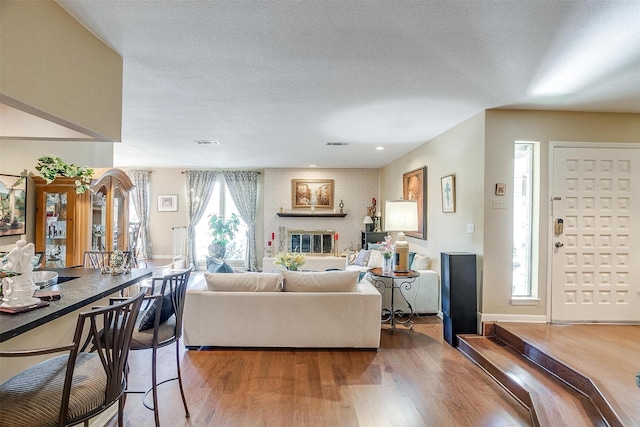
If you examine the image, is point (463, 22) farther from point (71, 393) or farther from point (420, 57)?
point (71, 393)

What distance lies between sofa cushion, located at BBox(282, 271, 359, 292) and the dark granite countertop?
1411 millimetres

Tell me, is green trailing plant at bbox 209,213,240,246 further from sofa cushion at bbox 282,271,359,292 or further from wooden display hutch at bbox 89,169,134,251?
sofa cushion at bbox 282,271,359,292

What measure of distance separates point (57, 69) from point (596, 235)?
4948mm

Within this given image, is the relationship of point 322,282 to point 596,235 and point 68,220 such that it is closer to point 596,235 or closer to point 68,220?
point 68,220

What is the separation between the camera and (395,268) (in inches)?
160

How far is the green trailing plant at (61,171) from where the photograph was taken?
3281 millimetres

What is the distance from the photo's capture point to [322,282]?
3541 millimetres

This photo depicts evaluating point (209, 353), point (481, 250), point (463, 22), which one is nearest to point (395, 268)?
point (481, 250)

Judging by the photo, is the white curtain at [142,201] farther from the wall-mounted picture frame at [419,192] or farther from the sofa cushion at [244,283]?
the wall-mounted picture frame at [419,192]

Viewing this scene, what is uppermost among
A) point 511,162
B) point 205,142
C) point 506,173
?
point 205,142

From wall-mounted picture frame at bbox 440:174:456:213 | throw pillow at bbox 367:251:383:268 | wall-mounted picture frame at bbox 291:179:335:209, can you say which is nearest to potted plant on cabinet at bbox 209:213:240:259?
wall-mounted picture frame at bbox 291:179:335:209

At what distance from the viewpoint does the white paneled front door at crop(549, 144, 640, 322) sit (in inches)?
146

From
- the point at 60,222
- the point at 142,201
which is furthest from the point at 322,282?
the point at 142,201

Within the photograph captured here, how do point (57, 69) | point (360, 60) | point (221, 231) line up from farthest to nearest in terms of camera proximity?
point (221, 231) < point (360, 60) < point (57, 69)
